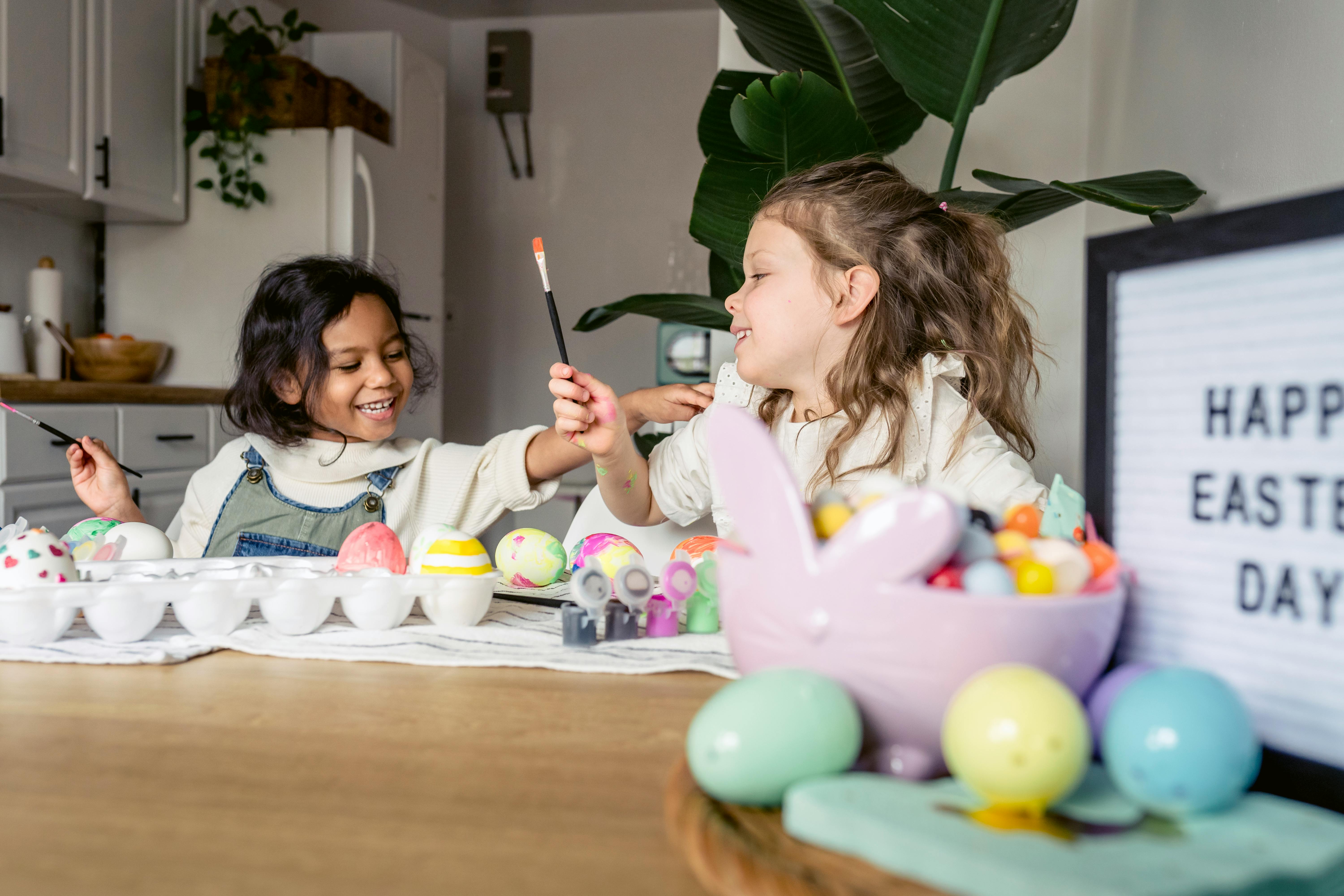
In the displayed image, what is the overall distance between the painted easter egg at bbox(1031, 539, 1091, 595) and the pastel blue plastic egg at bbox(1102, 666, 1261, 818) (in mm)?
57

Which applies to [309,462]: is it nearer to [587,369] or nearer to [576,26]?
[587,369]

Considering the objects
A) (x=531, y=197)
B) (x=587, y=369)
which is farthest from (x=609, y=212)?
(x=587, y=369)

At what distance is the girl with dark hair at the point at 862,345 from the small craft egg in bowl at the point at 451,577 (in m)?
0.47

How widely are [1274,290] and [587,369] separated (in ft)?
15.3

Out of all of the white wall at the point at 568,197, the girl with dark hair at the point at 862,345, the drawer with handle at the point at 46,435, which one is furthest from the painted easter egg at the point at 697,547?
the white wall at the point at 568,197

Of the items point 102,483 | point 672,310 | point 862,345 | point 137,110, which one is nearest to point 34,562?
point 102,483

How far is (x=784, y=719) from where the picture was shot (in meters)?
0.35

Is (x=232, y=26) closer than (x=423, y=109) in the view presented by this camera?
Yes

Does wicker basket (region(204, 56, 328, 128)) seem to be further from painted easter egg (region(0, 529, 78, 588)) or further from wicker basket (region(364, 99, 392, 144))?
painted easter egg (region(0, 529, 78, 588))

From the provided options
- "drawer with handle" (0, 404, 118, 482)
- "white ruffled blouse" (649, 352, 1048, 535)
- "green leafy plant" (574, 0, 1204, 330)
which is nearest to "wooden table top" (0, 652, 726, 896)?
"white ruffled blouse" (649, 352, 1048, 535)

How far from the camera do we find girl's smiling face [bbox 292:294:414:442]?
1492mm

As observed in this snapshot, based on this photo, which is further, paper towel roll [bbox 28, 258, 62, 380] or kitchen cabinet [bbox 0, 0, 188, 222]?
paper towel roll [bbox 28, 258, 62, 380]

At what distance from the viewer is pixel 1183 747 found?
33cm

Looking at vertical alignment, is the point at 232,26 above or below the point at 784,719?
above
